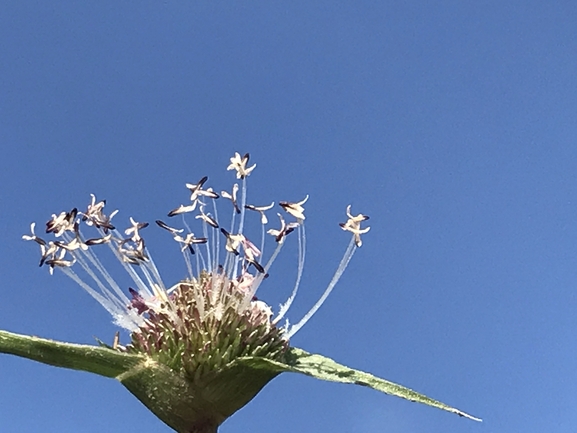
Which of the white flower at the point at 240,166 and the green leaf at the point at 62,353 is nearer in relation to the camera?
the green leaf at the point at 62,353

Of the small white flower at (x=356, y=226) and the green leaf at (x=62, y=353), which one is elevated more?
the small white flower at (x=356, y=226)

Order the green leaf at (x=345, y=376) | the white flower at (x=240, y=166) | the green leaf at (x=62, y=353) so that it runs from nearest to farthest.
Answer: the green leaf at (x=62, y=353) → the green leaf at (x=345, y=376) → the white flower at (x=240, y=166)

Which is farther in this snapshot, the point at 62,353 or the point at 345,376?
the point at 345,376

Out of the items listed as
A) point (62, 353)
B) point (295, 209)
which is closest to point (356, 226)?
point (295, 209)

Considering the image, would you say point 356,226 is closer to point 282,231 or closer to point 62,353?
point 282,231

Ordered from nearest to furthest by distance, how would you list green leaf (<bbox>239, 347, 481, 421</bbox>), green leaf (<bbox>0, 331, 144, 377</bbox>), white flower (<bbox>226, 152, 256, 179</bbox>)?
green leaf (<bbox>0, 331, 144, 377</bbox>) < green leaf (<bbox>239, 347, 481, 421</bbox>) < white flower (<bbox>226, 152, 256, 179</bbox>)

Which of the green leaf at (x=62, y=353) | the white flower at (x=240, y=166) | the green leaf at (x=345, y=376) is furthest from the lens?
the white flower at (x=240, y=166)

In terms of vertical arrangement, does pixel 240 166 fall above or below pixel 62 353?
above

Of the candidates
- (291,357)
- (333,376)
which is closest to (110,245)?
(291,357)

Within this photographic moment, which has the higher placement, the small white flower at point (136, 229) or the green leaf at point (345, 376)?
the small white flower at point (136, 229)
